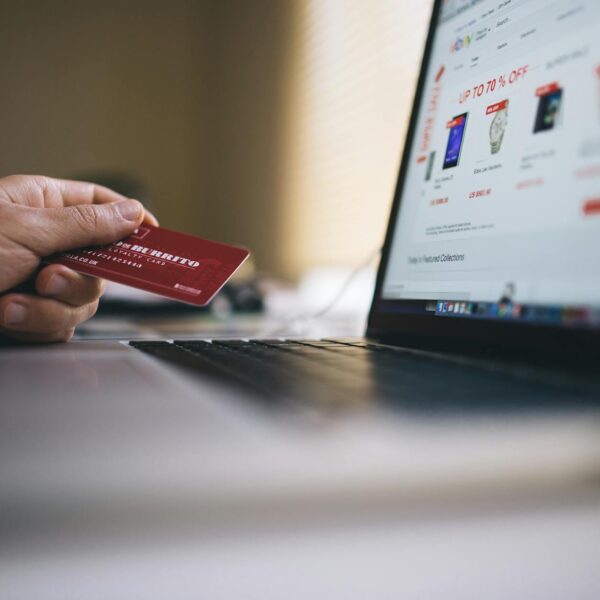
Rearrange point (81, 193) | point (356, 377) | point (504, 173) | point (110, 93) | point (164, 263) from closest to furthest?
point (356, 377) → point (504, 173) → point (164, 263) → point (81, 193) → point (110, 93)

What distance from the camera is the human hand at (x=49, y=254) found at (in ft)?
2.09

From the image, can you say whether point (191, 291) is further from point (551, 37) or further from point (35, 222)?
point (551, 37)

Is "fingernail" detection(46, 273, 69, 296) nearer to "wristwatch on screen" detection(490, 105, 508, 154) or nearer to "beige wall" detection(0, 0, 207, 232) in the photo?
"wristwatch on screen" detection(490, 105, 508, 154)

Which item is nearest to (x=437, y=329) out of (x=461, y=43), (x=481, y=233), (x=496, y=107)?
(x=481, y=233)

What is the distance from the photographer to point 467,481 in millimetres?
215

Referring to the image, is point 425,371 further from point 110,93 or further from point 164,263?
point 110,93

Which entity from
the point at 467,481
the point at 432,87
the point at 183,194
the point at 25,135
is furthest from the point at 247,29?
the point at 467,481

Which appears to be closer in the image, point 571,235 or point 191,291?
point 571,235

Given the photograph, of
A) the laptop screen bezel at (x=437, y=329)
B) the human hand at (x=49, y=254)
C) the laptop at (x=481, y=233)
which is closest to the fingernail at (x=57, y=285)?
the human hand at (x=49, y=254)

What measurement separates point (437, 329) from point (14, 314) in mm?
422

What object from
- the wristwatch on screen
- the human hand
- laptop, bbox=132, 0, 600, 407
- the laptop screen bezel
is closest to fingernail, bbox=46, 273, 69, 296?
the human hand

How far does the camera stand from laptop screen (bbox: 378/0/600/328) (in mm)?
452

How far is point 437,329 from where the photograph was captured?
592 mm

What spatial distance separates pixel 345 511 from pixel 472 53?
57cm
